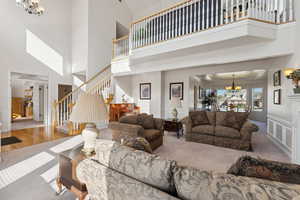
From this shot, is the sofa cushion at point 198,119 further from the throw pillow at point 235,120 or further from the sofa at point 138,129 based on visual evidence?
the sofa at point 138,129

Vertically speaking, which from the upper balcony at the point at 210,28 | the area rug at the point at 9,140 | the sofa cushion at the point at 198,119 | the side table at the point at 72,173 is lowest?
the area rug at the point at 9,140

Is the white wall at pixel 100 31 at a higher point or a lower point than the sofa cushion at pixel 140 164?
higher

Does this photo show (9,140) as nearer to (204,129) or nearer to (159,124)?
(159,124)

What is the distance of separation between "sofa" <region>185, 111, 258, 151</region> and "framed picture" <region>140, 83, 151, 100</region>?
10.6 feet

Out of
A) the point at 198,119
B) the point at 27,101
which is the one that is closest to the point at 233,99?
the point at 198,119

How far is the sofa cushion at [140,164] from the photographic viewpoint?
36.5 inches

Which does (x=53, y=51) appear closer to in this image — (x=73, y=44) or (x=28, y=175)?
(x=73, y=44)

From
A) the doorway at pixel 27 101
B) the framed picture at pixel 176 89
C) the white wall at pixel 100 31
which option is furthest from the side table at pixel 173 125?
the doorway at pixel 27 101

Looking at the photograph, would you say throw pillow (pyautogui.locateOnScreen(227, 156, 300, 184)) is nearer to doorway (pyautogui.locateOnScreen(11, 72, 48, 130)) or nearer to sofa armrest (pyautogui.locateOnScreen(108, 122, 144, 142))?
sofa armrest (pyautogui.locateOnScreen(108, 122, 144, 142))

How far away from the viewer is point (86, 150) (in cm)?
162

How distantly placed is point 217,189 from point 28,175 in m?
2.77

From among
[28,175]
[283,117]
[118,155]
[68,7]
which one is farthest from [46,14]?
[283,117]

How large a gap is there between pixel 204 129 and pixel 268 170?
9.49 ft

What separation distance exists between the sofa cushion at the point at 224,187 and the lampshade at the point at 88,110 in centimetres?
103
